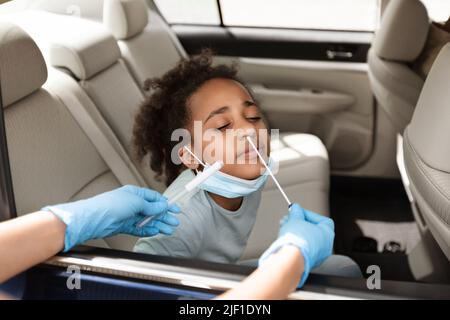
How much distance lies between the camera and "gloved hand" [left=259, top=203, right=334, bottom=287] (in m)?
0.80

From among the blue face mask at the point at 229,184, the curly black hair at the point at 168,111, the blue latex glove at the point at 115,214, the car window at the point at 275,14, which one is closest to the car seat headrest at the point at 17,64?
the curly black hair at the point at 168,111

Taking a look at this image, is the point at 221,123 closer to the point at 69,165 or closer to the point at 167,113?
the point at 167,113

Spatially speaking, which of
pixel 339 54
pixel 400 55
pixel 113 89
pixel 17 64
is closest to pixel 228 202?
pixel 17 64

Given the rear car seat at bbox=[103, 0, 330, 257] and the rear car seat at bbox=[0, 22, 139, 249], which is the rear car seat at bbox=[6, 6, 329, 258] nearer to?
the rear car seat at bbox=[103, 0, 330, 257]

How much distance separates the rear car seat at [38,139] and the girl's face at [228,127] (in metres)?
0.35

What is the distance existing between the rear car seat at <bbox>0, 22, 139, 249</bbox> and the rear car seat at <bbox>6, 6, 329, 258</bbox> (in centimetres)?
16

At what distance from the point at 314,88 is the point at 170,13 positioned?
80 centimetres

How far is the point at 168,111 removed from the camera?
135 cm

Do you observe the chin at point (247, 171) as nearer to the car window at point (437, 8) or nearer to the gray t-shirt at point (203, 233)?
the gray t-shirt at point (203, 233)

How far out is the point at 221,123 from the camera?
3.78 ft

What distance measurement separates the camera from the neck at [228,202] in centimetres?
123

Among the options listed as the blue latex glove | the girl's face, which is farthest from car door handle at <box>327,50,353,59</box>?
the blue latex glove

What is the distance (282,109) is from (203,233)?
139 cm

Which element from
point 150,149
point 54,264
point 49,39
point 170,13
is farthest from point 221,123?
point 170,13
